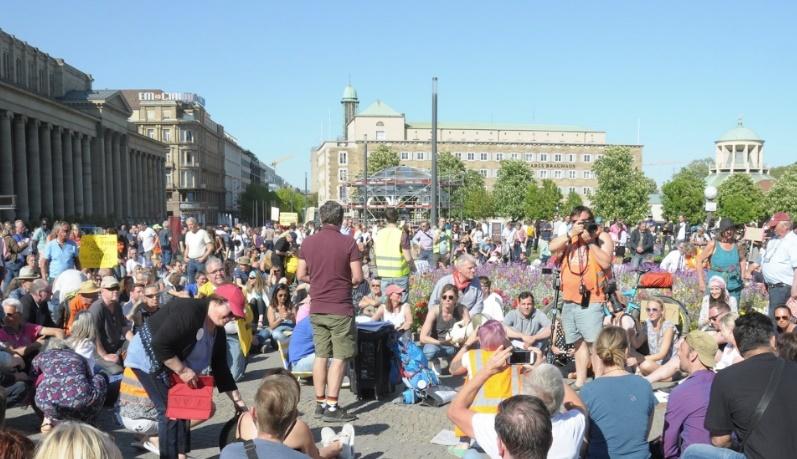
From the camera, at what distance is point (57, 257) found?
1453 cm

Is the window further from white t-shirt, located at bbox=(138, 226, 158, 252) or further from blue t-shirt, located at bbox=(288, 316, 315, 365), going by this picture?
blue t-shirt, located at bbox=(288, 316, 315, 365)

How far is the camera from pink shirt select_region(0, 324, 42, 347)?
8.62 m

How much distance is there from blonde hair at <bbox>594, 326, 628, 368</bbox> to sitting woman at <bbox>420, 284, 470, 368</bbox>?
4.38 metres

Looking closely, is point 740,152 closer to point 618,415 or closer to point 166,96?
point 166,96

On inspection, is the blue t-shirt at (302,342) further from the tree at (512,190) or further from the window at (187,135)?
the window at (187,135)

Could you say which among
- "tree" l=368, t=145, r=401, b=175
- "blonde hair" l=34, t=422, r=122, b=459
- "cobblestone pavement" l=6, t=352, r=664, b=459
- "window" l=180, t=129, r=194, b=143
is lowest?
"cobblestone pavement" l=6, t=352, r=664, b=459

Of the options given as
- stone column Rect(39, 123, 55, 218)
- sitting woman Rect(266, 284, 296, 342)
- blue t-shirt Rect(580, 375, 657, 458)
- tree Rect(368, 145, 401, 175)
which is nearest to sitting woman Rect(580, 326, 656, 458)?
blue t-shirt Rect(580, 375, 657, 458)

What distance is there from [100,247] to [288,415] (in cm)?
1197

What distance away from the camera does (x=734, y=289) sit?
11.7 metres

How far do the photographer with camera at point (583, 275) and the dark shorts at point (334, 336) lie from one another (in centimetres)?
242

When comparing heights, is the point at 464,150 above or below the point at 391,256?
above

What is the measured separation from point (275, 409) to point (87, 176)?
7557cm

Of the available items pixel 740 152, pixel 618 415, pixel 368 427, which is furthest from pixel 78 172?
pixel 740 152

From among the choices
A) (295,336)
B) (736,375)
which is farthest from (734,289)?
(736,375)
